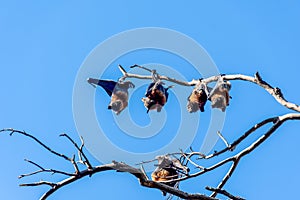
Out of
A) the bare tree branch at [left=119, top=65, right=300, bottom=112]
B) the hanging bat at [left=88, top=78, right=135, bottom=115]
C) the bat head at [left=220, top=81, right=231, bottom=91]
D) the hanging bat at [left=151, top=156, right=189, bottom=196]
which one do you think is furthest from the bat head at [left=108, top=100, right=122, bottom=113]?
the bat head at [left=220, top=81, right=231, bottom=91]

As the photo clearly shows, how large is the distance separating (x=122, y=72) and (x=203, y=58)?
23.8 inches

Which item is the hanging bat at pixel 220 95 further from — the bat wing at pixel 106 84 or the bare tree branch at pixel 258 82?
the bat wing at pixel 106 84

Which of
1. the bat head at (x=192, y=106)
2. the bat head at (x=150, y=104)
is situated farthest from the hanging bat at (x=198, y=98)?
the bat head at (x=150, y=104)

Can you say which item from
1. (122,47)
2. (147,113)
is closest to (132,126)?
(147,113)

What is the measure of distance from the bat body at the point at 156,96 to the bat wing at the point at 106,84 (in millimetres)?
251

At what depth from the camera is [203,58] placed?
323 cm

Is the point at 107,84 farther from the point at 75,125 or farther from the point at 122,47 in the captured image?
the point at 75,125

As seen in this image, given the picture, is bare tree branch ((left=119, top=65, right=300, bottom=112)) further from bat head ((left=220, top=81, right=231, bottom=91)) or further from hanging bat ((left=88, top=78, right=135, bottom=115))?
hanging bat ((left=88, top=78, right=135, bottom=115))

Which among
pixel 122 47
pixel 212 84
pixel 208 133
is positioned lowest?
pixel 208 133

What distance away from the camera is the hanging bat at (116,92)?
11.4ft

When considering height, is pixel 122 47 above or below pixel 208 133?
above

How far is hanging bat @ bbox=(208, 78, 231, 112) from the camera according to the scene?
317cm

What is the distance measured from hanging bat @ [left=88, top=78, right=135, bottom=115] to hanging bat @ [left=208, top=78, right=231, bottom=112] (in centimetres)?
65

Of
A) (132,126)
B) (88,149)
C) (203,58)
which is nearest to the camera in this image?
(88,149)
